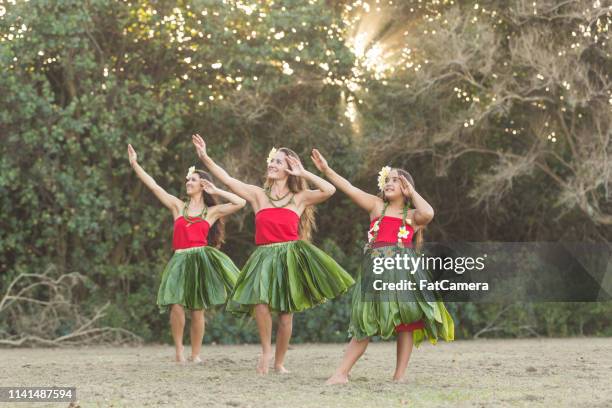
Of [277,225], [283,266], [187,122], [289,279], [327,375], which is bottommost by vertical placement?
[327,375]

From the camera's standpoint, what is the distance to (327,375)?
787 cm

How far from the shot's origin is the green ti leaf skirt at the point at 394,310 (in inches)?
266

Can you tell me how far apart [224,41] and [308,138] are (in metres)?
1.80

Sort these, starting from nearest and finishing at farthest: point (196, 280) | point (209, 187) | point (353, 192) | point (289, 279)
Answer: point (353, 192) → point (289, 279) → point (209, 187) → point (196, 280)

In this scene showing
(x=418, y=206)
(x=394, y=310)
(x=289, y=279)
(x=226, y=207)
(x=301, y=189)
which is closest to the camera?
(x=394, y=310)

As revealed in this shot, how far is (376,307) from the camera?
6.84 m

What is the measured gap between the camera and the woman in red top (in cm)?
894

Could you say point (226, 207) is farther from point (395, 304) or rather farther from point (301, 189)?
point (395, 304)

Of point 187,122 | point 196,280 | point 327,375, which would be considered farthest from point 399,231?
point 187,122

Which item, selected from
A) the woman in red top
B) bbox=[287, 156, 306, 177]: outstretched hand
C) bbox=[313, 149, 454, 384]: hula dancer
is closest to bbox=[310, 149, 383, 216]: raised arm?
bbox=[313, 149, 454, 384]: hula dancer

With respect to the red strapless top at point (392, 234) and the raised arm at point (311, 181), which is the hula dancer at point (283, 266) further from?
the red strapless top at point (392, 234)

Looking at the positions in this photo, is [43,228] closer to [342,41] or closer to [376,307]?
[342,41]

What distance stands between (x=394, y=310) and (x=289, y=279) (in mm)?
1213

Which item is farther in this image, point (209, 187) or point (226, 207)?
point (226, 207)
